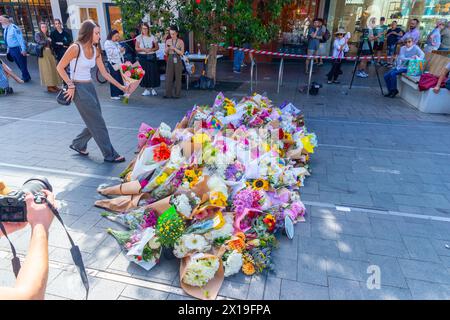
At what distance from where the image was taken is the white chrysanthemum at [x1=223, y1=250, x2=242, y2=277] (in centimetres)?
268

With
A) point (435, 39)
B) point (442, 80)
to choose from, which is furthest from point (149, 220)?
point (435, 39)

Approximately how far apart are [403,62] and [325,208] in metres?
7.43

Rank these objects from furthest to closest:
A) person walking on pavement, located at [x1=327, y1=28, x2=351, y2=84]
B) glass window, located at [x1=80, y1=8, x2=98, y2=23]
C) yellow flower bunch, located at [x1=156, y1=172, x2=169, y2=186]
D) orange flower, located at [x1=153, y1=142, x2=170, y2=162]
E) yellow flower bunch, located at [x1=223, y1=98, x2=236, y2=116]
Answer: glass window, located at [x1=80, y1=8, x2=98, y2=23]
person walking on pavement, located at [x1=327, y1=28, x2=351, y2=84]
yellow flower bunch, located at [x1=223, y1=98, x2=236, y2=116]
orange flower, located at [x1=153, y1=142, x2=170, y2=162]
yellow flower bunch, located at [x1=156, y1=172, x2=169, y2=186]

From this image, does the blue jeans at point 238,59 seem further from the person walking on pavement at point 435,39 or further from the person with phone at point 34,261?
the person with phone at point 34,261

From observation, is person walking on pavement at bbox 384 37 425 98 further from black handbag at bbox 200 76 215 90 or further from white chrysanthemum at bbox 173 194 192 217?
white chrysanthemum at bbox 173 194 192 217

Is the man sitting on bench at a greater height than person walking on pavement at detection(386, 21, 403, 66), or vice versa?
person walking on pavement at detection(386, 21, 403, 66)

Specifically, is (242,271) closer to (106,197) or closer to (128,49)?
(106,197)

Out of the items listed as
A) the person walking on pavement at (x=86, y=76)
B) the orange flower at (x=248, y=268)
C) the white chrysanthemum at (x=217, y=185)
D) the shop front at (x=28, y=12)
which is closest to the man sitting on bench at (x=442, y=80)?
the white chrysanthemum at (x=217, y=185)

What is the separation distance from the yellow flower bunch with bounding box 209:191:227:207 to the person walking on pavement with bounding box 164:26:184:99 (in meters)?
6.23

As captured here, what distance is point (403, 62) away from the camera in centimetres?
913

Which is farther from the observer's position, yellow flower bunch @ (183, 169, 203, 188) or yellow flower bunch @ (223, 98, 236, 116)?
yellow flower bunch @ (223, 98, 236, 116)

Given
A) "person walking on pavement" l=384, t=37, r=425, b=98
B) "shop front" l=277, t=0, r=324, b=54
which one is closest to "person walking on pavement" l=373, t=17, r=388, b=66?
"shop front" l=277, t=0, r=324, b=54
